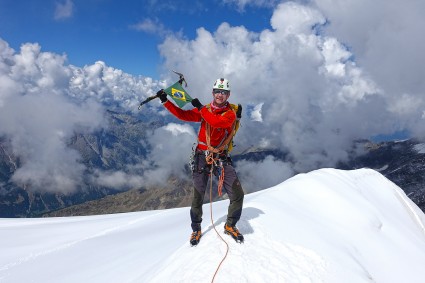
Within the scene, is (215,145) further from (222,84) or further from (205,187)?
(222,84)

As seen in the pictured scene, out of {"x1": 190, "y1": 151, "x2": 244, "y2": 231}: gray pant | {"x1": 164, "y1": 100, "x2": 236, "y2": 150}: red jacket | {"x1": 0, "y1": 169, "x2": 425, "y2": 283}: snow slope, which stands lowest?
{"x1": 0, "y1": 169, "x2": 425, "y2": 283}: snow slope

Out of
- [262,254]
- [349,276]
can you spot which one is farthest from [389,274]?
[262,254]

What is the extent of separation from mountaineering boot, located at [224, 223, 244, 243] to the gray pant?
243 millimetres

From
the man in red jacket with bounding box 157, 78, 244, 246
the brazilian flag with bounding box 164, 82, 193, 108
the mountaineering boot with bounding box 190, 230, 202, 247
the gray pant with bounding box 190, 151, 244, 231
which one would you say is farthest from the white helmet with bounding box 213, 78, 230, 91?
the mountaineering boot with bounding box 190, 230, 202, 247

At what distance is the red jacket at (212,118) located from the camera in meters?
9.20

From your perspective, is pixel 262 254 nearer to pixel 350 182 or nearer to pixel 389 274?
pixel 389 274

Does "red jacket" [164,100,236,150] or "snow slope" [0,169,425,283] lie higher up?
"red jacket" [164,100,236,150]

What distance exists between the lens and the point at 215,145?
9.84 metres

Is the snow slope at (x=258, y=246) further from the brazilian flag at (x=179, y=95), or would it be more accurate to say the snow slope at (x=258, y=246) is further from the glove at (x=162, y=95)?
the glove at (x=162, y=95)

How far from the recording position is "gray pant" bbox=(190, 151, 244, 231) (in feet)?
31.4

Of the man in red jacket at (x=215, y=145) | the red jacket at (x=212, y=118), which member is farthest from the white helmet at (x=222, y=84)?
the red jacket at (x=212, y=118)

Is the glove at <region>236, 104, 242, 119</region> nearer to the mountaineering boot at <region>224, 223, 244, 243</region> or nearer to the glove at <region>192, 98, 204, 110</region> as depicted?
the glove at <region>192, 98, 204, 110</region>

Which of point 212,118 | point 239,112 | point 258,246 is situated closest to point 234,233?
point 258,246

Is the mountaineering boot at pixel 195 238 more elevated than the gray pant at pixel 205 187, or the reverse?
the gray pant at pixel 205 187
